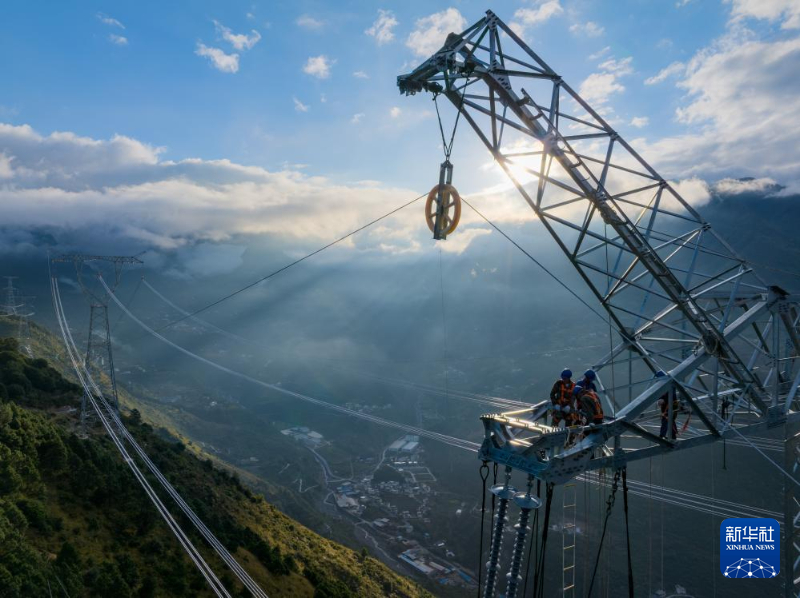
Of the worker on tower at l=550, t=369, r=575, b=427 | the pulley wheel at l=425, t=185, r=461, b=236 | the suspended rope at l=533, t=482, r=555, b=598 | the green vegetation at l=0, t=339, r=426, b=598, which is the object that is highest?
the pulley wheel at l=425, t=185, r=461, b=236

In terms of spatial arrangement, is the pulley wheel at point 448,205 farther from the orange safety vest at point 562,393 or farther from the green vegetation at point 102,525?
the green vegetation at point 102,525

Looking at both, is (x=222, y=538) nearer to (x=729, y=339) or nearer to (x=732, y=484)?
(x=729, y=339)

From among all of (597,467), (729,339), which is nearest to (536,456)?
(597,467)

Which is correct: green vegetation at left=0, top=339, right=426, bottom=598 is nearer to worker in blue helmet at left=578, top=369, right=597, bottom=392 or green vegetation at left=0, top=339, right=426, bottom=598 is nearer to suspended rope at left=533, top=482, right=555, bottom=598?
suspended rope at left=533, top=482, right=555, bottom=598

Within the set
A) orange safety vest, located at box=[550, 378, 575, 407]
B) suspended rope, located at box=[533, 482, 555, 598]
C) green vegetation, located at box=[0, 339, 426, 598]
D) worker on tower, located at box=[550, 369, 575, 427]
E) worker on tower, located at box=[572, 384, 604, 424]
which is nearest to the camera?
suspended rope, located at box=[533, 482, 555, 598]

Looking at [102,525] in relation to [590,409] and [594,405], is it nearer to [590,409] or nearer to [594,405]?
[590,409]

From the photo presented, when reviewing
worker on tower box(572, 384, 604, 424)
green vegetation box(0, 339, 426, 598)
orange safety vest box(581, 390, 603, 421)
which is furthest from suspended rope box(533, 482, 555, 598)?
green vegetation box(0, 339, 426, 598)

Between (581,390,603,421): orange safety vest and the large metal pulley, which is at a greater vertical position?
the large metal pulley
